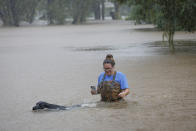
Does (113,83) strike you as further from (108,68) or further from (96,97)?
(96,97)

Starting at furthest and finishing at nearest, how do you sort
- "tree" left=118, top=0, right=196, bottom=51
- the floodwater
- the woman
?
"tree" left=118, top=0, right=196, bottom=51 → the woman → the floodwater

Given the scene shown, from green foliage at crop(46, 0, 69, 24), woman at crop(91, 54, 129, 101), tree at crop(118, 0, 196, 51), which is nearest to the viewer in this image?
woman at crop(91, 54, 129, 101)

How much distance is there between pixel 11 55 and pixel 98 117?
1594cm

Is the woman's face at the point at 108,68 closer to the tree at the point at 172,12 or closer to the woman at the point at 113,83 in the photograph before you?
the woman at the point at 113,83

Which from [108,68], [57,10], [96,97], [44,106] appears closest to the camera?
[108,68]

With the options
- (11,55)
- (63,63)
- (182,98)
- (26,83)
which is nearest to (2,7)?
(11,55)

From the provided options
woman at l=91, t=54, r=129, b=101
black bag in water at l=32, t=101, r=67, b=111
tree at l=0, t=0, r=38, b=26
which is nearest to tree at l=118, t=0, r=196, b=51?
woman at l=91, t=54, r=129, b=101

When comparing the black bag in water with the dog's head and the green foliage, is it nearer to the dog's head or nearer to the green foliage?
the dog's head

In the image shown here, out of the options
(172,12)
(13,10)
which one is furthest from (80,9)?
(172,12)

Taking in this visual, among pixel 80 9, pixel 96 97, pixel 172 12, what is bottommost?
pixel 80 9

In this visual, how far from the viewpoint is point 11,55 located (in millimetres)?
24422

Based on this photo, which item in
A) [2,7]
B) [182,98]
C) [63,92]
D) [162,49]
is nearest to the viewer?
A: [182,98]

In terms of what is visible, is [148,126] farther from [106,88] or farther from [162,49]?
[162,49]

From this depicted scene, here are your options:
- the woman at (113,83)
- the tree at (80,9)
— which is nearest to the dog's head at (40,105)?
the woman at (113,83)
